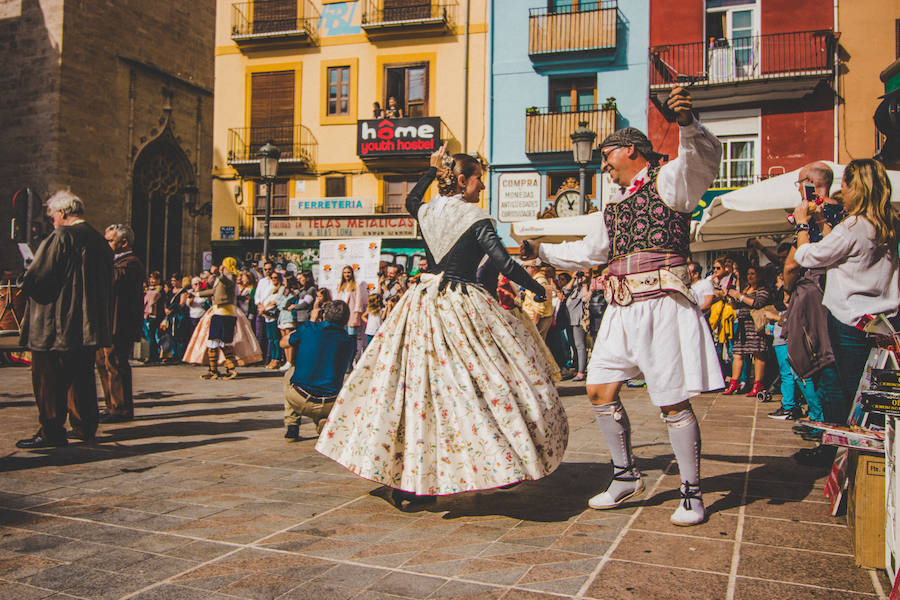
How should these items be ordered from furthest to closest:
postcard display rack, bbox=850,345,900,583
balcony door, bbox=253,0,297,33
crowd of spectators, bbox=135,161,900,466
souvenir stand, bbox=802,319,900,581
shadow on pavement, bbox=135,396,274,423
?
balcony door, bbox=253,0,297,33
shadow on pavement, bbox=135,396,274,423
crowd of spectators, bbox=135,161,900,466
souvenir stand, bbox=802,319,900,581
postcard display rack, bbox=850,345,900,583

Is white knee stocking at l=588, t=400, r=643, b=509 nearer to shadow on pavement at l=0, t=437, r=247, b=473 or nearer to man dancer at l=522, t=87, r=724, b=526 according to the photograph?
man dancer at l=522, t=87, r=724, b=526

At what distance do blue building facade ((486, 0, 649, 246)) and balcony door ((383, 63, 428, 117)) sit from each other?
7.07 ft

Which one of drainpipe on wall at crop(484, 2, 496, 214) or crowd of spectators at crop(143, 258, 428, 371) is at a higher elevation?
drainpipe on wall at crop(484, 2, 496, 214)

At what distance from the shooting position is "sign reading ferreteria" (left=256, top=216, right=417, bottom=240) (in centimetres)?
2166

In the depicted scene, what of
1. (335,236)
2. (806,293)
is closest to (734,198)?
(806,293)

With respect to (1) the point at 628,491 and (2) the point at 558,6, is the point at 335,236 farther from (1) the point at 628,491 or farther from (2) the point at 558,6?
(1) the point at 628,491

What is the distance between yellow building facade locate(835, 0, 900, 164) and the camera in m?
18.1

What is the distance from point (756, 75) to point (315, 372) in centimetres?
1694

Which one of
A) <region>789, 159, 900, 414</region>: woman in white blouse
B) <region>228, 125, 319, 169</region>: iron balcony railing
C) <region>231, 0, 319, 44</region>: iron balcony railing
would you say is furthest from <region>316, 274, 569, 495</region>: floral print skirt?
<region>231, 0, 319, 44</region>: iron balcony railing

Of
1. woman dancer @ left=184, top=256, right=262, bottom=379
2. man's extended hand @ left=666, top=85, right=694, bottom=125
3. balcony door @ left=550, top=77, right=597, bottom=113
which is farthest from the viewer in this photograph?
balcony door @ left=550, top=77, right=597, bottom=113

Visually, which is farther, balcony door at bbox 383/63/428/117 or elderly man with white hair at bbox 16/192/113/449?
balcony door at bbox 383/63/428/117

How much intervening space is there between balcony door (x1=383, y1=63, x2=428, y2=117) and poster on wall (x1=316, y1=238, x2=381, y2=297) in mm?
10108

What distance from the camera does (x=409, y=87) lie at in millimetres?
22344

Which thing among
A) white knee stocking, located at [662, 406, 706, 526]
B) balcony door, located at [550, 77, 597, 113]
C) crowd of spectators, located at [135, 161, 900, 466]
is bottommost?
white knee stocking, located at [662, 406, 706, 526]
